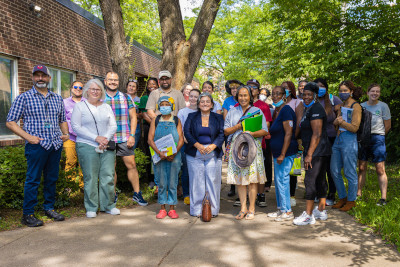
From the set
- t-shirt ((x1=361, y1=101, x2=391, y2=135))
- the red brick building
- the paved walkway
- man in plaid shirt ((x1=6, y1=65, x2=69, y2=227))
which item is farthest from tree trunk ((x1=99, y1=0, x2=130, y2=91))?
t-shirt ((x1=361, y1=101, x2=391, y2=135))

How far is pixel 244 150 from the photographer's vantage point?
5613 mm

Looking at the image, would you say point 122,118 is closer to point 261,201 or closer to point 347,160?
point 261,201

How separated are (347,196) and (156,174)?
3.25m

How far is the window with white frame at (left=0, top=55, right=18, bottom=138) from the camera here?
318 inches

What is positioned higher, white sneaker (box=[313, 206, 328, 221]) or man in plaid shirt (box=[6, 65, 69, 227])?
man in plaid shirt (box=[6, 65, 69, 227])

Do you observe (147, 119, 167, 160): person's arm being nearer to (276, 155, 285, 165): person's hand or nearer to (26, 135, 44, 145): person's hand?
(26, 135, 44, 145): person's hand

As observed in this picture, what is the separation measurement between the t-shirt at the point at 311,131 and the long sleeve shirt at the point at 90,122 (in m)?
2.99

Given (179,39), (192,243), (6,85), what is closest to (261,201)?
(192,243)

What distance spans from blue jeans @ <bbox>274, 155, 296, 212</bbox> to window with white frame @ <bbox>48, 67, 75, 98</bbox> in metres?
6.96

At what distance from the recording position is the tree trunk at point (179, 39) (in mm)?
8320

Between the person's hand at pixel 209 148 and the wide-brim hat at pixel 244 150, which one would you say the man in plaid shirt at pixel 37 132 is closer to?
the person's hand at pixel 209 148

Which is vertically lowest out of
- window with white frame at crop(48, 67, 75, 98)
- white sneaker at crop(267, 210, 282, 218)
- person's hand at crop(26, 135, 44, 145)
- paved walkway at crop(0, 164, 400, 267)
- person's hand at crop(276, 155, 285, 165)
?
paved walkway at crop(0, 164, 400, 267)

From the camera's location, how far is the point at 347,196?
A: 20.0 feet

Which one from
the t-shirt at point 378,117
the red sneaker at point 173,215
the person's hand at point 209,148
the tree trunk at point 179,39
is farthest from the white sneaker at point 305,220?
the tree trunk at point 179,39
